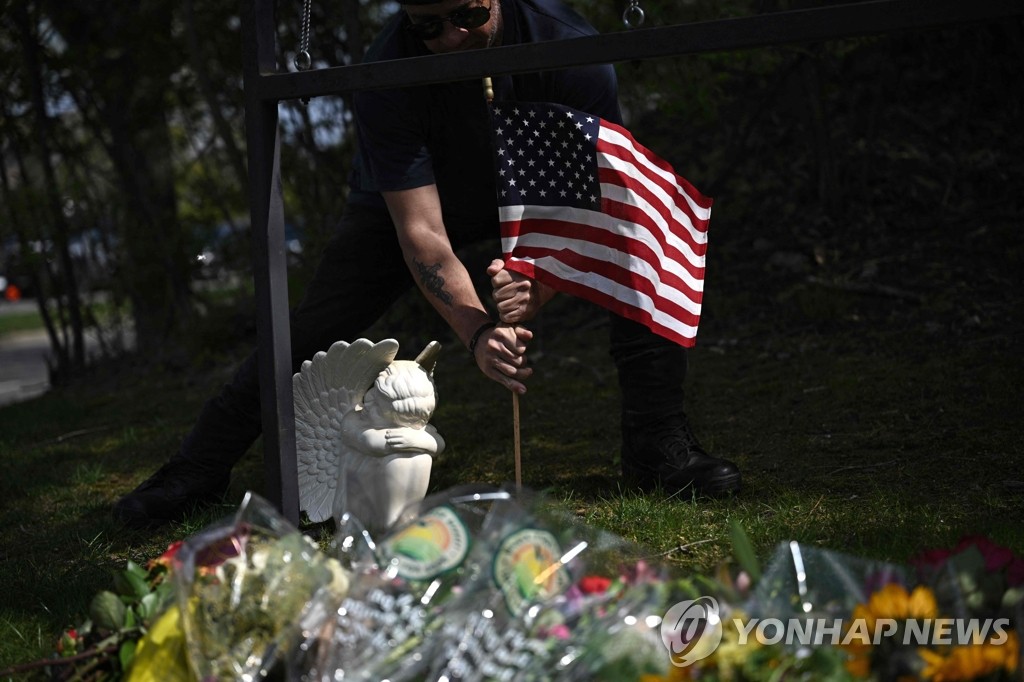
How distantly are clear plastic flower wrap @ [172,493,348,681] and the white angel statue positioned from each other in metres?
0.68

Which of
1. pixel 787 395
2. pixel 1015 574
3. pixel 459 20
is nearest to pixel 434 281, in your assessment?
pixel 459 20

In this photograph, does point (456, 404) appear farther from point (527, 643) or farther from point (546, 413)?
point (527, 643)

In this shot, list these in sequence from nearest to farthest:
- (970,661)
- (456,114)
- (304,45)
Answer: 1. (970,661)
2. (304,45)
3. (456,114)

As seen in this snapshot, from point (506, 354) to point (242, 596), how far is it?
1.10 metres

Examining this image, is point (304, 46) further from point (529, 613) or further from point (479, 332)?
point (529, 613)

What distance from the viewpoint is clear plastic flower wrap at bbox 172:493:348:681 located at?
1.70 m

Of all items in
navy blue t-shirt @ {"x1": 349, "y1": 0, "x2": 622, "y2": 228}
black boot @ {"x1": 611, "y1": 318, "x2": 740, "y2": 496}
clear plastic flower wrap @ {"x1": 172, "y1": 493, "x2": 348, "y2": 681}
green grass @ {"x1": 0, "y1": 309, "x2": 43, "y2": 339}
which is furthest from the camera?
green grass @ {"x1": 0, "y1": 309, "x2": 43, "y2": 339}

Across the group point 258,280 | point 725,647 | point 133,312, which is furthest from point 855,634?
point 133,312

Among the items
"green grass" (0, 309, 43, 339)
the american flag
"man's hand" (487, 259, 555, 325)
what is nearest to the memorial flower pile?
"man's hand" (487, 259, 555, 325)

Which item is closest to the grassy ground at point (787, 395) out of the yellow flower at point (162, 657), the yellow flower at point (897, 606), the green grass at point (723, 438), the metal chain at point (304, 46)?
the green grass at point (723, 438)

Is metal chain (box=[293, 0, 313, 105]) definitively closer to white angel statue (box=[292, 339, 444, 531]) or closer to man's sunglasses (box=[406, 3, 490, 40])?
man's sunglasses (box=[406, 3, 490, 40])

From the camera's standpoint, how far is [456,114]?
3.13 meters

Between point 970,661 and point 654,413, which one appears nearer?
point 970,661

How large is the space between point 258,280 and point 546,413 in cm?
207
